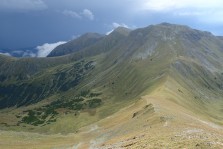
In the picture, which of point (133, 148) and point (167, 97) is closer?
point (133, 148)

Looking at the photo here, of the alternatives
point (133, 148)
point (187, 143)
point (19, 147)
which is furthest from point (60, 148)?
point (187, 143)

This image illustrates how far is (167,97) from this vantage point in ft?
632

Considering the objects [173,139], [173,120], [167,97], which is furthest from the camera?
[167,97]

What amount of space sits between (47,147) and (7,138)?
80.6 feet

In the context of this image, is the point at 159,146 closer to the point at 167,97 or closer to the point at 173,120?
the point at 173,120

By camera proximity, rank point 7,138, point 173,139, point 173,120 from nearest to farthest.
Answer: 1. point 173,139
2. point 173,120
3. point 7,138

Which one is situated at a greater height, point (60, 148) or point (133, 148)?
point (133, 148)

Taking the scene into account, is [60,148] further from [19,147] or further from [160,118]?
[160,118]

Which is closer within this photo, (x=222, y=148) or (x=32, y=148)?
(x=222, y=148)

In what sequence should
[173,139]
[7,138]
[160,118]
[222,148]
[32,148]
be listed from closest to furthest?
[222,148], [173,139], [160,118], [32,148], [7,138]

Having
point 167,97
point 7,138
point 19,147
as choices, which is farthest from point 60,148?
point 167,97

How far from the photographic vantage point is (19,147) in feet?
392

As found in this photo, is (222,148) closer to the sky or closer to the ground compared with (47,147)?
closer to the sky

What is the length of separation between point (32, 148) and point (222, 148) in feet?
268
